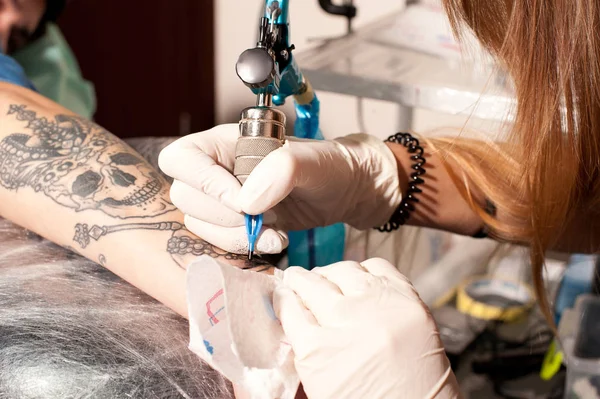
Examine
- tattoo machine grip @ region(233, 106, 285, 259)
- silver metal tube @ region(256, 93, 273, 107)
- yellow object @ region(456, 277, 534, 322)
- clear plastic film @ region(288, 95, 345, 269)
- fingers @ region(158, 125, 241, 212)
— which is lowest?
yellow object @ region(456, 277, 534, 322)

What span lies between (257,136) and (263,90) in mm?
53

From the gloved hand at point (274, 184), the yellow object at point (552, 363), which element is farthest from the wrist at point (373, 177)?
the yellow object at point (552, 363)

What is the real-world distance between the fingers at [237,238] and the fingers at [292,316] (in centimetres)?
12

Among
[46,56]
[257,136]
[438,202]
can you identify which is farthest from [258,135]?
[46,56]

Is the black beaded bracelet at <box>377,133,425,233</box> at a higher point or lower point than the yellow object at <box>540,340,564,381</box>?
higher

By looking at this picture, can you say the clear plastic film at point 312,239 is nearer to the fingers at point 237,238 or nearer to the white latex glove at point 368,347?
the fingers at point 237,238

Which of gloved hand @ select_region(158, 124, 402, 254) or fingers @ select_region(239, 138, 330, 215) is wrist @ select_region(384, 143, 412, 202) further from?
fingers @ select_region(239, 138, 330, 215)

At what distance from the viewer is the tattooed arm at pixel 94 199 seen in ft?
2.70

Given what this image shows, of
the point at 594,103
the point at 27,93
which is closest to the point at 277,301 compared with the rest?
the point at 594,103

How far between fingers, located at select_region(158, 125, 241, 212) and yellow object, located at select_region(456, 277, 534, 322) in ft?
3.15

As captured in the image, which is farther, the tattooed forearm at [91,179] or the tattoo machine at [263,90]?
the tattooed forearm at [91,179]

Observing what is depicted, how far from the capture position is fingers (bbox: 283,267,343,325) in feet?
2.10

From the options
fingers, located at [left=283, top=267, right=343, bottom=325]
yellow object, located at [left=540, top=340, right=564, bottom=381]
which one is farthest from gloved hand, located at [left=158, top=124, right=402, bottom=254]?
yellow object, located at [left=540, top=340, right=564, bottom=381]

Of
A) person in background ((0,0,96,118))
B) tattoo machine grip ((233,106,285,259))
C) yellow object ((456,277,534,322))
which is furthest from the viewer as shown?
person in background ((0,0,96,118))
